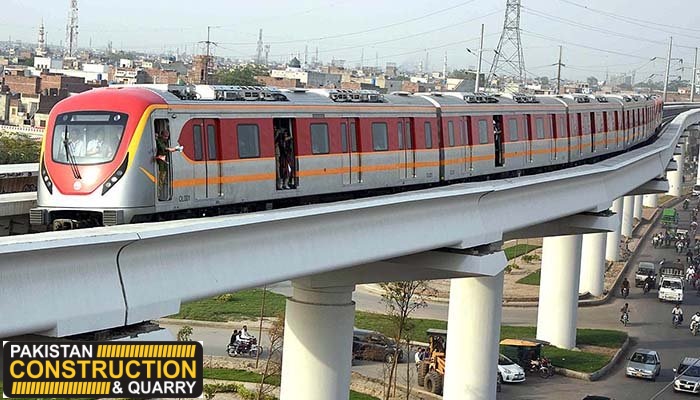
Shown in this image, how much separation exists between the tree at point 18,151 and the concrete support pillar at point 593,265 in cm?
2699

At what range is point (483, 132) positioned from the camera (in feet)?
93.9

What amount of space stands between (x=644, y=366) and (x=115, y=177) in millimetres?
27403

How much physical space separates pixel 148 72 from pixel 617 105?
7830 cm

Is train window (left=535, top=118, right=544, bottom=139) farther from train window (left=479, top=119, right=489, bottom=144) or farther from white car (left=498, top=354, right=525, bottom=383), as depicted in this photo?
white car (left=498, top=354, right=525, bottom=383)

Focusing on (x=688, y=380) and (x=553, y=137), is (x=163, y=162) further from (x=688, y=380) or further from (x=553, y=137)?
(x=688, y=380)

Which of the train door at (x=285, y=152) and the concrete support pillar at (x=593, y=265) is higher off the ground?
the train door at (x=285, y=152)

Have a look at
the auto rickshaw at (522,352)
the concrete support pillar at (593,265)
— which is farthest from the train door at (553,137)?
the concrete support pillar at (593,265)

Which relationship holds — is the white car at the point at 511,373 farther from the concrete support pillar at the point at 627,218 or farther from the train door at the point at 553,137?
the concrete support pillar at the point at 627,218

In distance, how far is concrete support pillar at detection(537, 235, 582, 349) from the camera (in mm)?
44531

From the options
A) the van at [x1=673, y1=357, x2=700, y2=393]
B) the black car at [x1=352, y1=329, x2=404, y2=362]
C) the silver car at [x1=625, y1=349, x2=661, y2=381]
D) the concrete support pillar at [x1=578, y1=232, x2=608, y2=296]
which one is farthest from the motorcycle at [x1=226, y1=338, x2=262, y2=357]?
the concrete support pillar at [x1=578, y1=232, x2=608, y2=296]

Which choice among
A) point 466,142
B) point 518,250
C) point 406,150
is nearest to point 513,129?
point 466,142

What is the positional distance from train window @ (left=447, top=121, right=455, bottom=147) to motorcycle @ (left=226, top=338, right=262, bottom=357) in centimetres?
1471

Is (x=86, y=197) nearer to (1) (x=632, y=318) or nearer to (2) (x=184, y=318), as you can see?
(2) (x=184, y=318)

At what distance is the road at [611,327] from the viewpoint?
3728 cm
